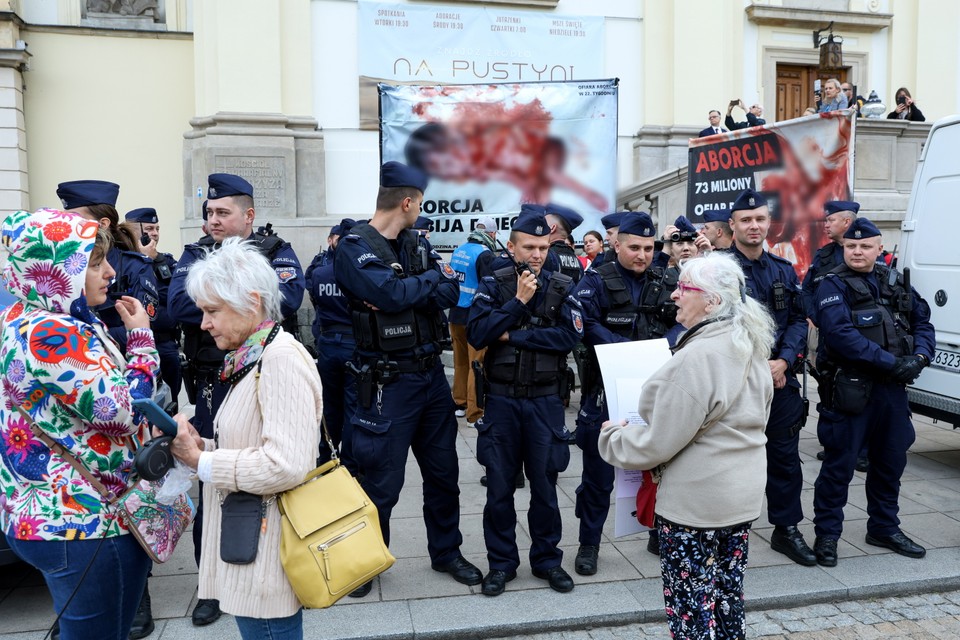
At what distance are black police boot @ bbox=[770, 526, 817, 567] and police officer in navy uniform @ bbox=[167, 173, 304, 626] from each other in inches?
124

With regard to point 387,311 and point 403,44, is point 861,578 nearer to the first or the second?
point 387,311

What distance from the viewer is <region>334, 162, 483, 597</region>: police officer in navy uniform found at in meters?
3.93

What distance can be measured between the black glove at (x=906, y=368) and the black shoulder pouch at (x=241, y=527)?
3.72 metres

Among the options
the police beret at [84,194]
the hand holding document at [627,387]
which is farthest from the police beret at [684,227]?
the police beret at [84,194]

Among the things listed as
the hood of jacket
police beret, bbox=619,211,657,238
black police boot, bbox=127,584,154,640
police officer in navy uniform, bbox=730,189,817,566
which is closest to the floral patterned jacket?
the hood of jacket

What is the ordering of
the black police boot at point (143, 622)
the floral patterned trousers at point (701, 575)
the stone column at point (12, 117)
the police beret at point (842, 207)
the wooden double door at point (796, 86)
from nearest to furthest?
the floral patterned trousers at point (701, 575), the black police boot at point (143, 622), the police beret at point (842, 207), the stone column at point (12, 117), the wooden double door at point (796, 86)

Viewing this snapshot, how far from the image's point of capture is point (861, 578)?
4316 millimetres

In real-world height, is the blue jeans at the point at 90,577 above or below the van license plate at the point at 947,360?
below

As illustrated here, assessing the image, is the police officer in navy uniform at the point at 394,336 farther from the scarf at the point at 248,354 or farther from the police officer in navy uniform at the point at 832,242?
the police officer in navy uniform at the point at 832,242

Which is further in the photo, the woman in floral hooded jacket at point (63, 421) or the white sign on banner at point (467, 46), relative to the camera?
the white sign on banner at point (467, 46)

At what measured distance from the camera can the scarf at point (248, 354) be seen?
244cm

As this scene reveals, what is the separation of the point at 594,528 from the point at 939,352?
3.40 meters

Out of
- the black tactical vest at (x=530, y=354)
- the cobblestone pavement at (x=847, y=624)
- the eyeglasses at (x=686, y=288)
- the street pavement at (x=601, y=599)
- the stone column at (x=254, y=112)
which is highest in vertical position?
the stone column at (x=254, y=112)

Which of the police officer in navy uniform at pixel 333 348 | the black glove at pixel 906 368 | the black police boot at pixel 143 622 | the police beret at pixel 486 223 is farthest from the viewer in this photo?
the police beret at pixel 486 223
